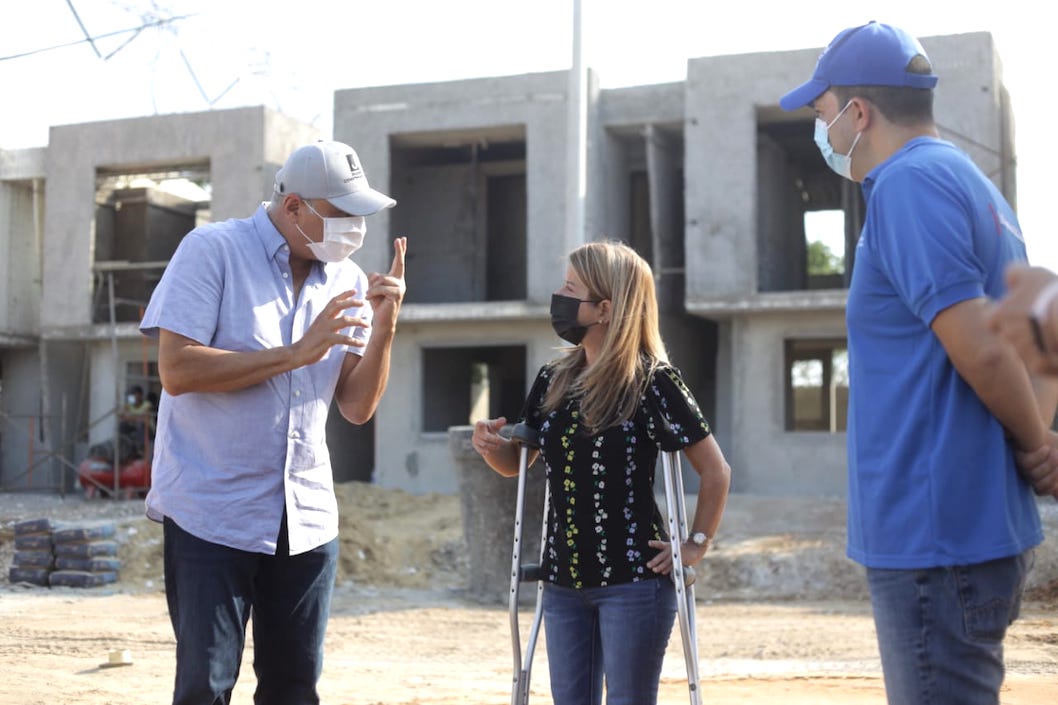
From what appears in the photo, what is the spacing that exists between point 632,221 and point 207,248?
22.8 metres

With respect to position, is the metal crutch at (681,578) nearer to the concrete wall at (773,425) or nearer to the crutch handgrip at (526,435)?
the crutch handgrip at (526,435)

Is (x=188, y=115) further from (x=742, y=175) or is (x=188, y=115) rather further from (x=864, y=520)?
(x=864, y=520)

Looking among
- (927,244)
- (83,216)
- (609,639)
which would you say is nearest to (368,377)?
(609,639)

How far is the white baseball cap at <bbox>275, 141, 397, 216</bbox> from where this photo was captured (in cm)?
406

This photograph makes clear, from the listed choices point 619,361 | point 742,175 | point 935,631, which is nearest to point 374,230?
point 742,175

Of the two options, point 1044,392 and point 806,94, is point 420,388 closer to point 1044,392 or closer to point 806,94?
point 806,94

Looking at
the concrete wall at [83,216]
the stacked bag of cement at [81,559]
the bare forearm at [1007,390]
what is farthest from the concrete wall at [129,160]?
the bare forearm at [1007,390]

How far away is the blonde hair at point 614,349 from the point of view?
4.11m

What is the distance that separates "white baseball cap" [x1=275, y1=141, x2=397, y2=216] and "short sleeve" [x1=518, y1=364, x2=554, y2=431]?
85 cm

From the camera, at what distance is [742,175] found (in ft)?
70.6

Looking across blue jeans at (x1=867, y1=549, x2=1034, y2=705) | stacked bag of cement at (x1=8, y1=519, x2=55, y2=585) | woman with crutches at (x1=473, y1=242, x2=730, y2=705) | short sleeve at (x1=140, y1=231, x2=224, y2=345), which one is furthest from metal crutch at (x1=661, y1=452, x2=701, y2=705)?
stacked bag of cement at (x1=8, y1=519, x2=55, y2=585)

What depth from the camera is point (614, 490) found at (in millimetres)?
4090

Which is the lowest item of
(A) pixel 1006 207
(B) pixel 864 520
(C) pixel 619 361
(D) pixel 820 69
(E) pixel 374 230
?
(B) pixel 864 520

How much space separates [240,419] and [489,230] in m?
24.8
